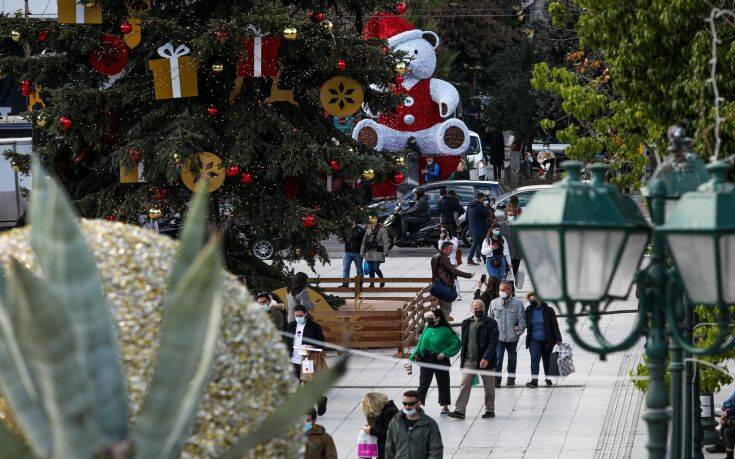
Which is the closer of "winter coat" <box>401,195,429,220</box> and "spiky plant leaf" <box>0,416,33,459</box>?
"spiky plant leaf" <box>0,416,33,459</box>

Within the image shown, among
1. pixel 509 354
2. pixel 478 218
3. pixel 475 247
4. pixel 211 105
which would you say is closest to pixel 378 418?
pixel 509 354

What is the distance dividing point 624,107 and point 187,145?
7243 millimetres

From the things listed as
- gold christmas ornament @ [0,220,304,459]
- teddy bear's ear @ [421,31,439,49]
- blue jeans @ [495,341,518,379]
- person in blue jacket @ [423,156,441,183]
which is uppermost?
teddy bear's ear @ [421,31,439,49]

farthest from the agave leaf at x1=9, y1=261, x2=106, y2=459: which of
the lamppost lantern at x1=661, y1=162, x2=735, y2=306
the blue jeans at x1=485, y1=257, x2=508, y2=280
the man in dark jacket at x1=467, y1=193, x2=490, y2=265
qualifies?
the man in dark jacket at x1=467, y1=193, x2=490, y2=265

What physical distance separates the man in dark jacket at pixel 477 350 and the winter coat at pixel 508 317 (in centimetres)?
134

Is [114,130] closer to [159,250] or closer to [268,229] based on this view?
[268,229]

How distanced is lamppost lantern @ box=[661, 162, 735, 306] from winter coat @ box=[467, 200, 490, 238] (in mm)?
24051

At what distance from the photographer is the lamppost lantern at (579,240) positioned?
534cm

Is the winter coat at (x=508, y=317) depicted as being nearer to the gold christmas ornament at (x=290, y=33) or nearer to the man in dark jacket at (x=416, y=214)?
the gold christmas ornament at (x=290, y=33)

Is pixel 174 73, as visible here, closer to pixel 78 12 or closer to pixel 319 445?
pixel 78 12

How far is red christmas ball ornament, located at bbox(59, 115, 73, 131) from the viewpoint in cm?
1894

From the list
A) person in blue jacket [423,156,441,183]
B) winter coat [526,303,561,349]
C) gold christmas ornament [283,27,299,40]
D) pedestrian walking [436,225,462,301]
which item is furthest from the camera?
person in blue jacket [423,156,441,183]

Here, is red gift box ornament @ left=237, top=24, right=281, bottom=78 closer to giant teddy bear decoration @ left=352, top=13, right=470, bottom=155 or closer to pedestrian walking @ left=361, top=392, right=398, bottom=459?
pedestrian walking @ left=361, top=392, right=398, bottom=459

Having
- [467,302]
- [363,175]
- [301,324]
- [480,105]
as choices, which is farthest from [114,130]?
[480,105]
